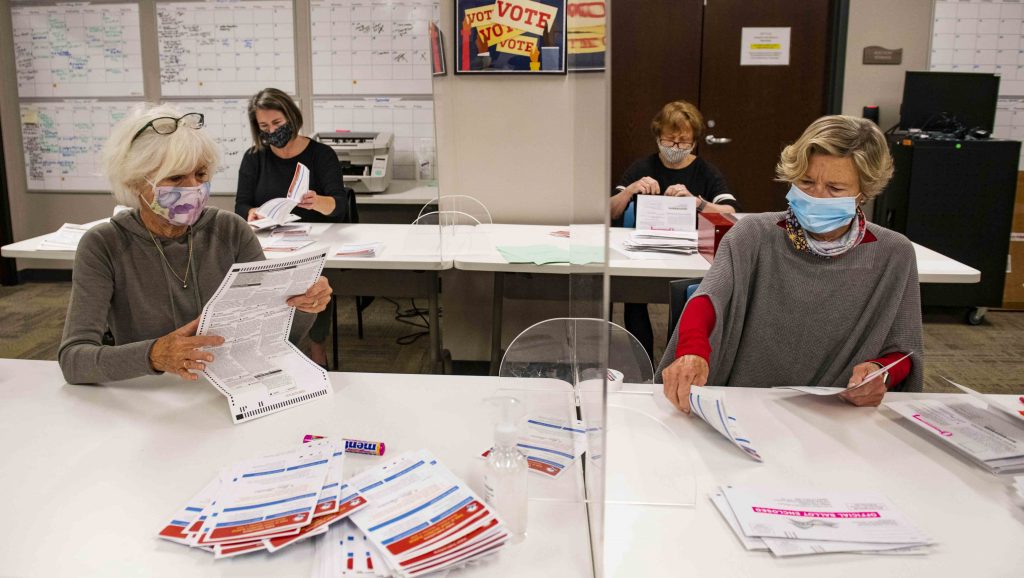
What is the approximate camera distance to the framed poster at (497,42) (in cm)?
295

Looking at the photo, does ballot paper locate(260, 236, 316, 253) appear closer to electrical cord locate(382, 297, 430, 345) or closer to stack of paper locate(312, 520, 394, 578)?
electrical cord locate(382, 297, 430, 345)

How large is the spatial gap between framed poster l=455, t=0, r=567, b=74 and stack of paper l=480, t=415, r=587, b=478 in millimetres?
1816

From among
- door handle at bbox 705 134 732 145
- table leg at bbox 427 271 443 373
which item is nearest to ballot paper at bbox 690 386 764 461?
table leg at bbox 427 271 443 373

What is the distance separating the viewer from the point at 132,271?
5.67 ft

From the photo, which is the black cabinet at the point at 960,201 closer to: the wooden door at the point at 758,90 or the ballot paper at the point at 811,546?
the wooden door at the point at 758,90

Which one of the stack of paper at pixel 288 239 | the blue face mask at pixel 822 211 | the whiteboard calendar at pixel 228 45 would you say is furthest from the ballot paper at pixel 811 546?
the whiteboard calendar at pixel 228 45

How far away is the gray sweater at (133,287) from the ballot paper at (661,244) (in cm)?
138

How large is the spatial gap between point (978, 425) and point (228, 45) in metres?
4.66

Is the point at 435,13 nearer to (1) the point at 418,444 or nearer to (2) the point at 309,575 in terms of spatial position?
(1) the point at 418,444

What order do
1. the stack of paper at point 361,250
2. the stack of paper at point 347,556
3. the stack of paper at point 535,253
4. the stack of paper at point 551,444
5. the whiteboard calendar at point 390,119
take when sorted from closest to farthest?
the stack of paper at point 347,556, the stack of paper at point 551,444, the stack of paper at point 535,253, the stack of paper at point 361,250, the whiteboard calendar at point 390,119

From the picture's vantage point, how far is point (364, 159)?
176 inches

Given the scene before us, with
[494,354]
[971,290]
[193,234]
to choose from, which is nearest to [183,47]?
[494,354]

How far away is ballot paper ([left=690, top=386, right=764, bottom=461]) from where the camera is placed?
1.27 m

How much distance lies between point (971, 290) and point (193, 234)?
409 centimetres
